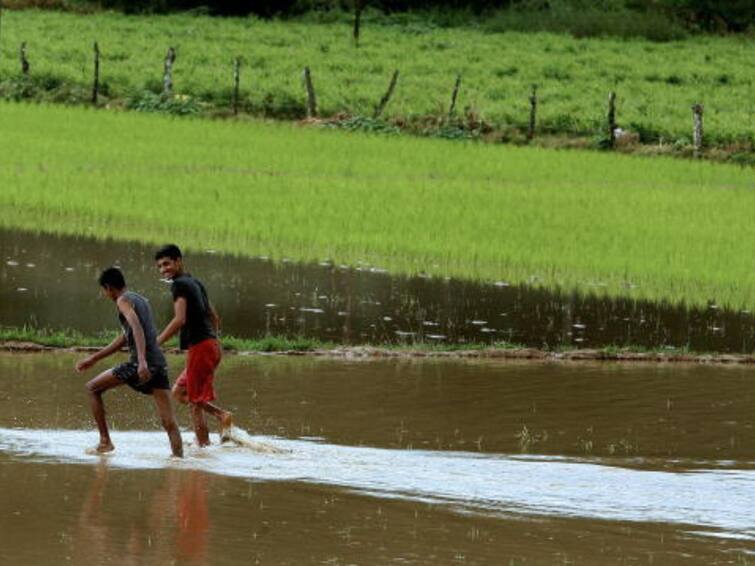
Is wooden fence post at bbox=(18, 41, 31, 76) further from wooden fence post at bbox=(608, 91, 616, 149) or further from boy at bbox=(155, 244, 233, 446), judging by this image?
boy at bbox=(155, 244, 233, 446)

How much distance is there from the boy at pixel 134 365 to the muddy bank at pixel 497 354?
13.9 ft

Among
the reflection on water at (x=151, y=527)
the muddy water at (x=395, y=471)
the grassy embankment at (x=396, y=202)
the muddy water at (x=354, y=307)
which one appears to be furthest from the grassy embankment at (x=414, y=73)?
the reflection on water at (x=151, y=527)

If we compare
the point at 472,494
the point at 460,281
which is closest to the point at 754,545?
the point at 472,494

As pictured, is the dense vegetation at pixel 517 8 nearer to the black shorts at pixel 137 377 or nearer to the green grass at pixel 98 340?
the green grass at pixel 98 340

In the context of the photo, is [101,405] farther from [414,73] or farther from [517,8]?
[517,8]

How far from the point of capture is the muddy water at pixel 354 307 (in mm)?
17188

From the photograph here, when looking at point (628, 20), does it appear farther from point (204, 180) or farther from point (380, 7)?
point (204, 180)

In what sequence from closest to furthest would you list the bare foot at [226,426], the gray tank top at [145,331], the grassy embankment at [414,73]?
the gray tank top at [145,331] < the bare foot at [226,426] < the grassy embankment at [414,73]

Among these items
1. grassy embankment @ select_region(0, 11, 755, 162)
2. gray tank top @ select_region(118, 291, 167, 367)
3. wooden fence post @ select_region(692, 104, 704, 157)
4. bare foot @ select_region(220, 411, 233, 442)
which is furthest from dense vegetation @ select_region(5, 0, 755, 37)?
gray tank top @ select_region(118, 291, 167, 367)

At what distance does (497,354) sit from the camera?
16.1 meters

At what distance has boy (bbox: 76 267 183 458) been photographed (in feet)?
35.9

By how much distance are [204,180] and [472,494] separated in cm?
1777

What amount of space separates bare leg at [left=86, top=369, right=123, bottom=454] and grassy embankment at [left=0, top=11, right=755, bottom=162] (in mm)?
25629

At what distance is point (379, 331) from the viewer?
1716 centimetres
